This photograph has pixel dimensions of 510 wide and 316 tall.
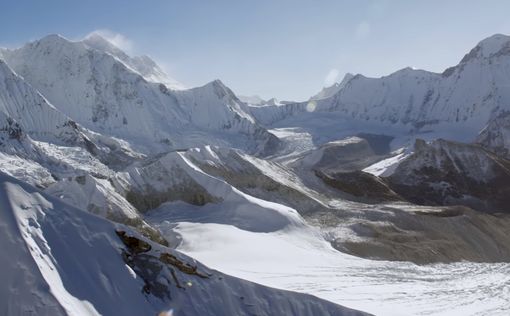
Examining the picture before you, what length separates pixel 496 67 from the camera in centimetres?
18562

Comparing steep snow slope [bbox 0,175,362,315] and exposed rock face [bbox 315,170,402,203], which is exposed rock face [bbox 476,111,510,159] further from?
steep snow slope [bbox 0,175,362,315]

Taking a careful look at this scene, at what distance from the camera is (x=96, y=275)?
463 inches

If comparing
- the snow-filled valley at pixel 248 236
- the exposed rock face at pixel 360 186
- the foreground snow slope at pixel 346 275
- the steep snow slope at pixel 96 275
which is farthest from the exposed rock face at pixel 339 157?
the steep snow slope at pixel 96 275

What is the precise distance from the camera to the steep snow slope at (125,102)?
579 feet

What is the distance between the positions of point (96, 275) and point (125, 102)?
578 ft

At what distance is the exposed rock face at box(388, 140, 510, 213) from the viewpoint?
230ft

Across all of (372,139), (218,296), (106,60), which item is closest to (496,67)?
(372,139)

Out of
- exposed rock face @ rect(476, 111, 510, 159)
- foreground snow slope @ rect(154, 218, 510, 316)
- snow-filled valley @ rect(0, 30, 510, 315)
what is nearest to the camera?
snow-filled valley @ rect(0, 30, 510, 315)

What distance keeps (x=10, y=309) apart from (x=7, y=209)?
215 centimetres

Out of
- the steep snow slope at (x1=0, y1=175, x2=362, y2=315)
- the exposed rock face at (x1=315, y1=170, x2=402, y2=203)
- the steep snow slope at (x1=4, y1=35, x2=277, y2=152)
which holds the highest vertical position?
the steep snow slope at (x1=4, y1=35, x2=277, y2=152)

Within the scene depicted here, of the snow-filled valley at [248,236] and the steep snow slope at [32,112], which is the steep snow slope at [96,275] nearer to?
the snow-filled valley at [248,236]

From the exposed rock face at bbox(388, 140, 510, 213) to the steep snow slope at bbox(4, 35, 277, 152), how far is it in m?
96.3

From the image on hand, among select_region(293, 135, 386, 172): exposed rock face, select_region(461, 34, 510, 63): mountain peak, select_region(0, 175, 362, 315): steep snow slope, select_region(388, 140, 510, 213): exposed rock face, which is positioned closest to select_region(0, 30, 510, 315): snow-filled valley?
select_region(0, 175, 362, 315): steep snow slope

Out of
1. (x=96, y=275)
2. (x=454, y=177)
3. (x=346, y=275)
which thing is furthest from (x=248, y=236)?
(x=454, y=177)
